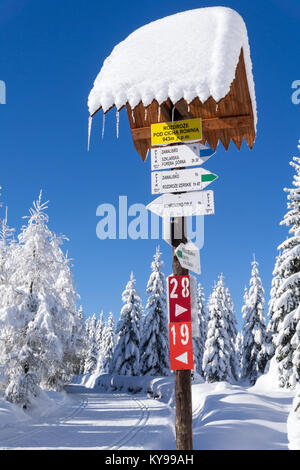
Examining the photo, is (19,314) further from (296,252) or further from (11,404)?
(296,252)

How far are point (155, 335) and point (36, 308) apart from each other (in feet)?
67.8

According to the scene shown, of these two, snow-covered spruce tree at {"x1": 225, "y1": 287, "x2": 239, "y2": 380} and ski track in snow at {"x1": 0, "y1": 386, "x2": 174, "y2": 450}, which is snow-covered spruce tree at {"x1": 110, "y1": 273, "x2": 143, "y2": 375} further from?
ski track in snow at {"x1": 0, "y1": 386, "x2": 174, "y2": 450}

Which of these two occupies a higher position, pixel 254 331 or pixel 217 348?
pixel 254 331

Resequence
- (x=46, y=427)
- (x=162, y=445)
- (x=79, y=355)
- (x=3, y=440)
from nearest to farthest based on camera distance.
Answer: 1. (x=162, y=445)
2. (x=3, y=440)
3. (x=46, y=427)
4. (x=79, y=355)

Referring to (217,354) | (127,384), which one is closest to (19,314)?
(127,384)

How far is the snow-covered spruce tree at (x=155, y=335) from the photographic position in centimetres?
4081

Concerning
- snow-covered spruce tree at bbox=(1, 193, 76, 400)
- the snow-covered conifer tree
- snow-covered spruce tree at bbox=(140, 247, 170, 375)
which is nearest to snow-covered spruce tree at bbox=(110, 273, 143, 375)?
snow-covered spruce tree at bbox=(140, 247, 170, 375)

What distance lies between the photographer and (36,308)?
2264 cm

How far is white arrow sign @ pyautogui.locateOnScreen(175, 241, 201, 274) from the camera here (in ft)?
18.1

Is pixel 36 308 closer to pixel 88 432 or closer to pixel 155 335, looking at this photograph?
pixel 88 432

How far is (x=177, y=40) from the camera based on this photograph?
19.6ft

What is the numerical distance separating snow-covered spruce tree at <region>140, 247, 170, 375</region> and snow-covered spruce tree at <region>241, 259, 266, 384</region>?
8208 millimetres

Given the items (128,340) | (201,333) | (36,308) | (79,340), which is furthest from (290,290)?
(201,333)

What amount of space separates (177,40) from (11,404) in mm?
18559
